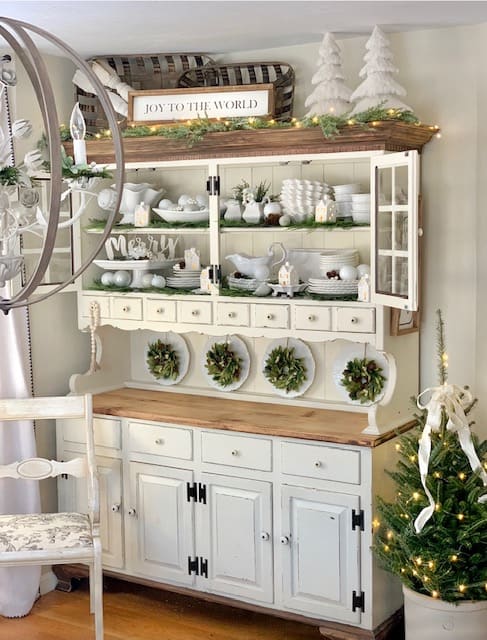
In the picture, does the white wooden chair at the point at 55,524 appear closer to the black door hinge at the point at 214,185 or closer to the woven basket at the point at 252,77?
the black door hinge at the point at 214,185

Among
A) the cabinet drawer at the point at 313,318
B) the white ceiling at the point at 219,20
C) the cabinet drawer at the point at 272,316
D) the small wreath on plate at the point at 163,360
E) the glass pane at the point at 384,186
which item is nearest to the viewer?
the white ceiling at the point at 219,20

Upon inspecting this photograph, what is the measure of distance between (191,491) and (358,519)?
2.50 ft

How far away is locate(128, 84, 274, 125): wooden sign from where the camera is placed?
12.2 ft

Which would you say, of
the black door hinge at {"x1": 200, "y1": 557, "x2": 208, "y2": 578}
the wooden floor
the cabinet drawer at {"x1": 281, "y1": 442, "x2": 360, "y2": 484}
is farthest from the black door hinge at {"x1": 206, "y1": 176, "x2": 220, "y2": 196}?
the wooden floor

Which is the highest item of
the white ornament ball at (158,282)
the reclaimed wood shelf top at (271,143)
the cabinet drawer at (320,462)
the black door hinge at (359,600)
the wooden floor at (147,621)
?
the reclaimed wood shelf top at (271,143)

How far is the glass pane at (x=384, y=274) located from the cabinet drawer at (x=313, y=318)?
0.26 meters

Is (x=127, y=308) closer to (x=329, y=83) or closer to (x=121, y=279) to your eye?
(x=121, y=279)

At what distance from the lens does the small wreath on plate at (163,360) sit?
4379 mm

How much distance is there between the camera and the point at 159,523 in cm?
396

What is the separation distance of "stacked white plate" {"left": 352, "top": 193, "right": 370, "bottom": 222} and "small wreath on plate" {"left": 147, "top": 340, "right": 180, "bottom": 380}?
1.23 metres

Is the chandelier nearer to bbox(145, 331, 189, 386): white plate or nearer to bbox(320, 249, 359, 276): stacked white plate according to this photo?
bbox(320, 249, 359, 276): stacked white plate

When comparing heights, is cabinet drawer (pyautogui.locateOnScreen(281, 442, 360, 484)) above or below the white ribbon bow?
→ below

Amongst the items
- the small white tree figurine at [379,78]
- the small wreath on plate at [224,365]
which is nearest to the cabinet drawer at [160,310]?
the small wreath on plate at [224,365]

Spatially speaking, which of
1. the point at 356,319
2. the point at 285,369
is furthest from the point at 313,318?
the point at 285,369
